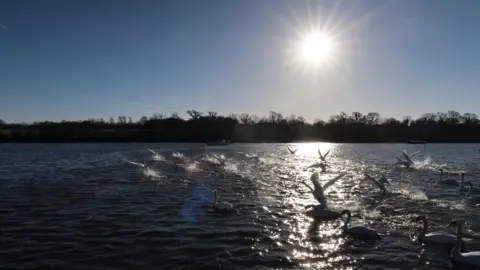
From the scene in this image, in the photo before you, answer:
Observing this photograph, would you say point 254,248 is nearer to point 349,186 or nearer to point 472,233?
point 472,233

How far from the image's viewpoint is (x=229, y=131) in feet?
460

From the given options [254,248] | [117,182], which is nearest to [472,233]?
[254,248]

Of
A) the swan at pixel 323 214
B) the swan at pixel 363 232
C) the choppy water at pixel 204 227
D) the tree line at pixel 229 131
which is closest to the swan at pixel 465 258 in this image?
the choppy water at pixel 204 227

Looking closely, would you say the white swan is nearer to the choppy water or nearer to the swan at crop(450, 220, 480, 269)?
the choppy water

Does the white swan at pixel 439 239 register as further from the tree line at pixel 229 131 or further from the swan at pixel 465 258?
the tree line at pixel 229 131

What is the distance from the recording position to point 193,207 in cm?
1752

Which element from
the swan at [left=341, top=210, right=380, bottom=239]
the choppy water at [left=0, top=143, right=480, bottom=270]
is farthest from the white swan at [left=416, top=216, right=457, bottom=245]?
the swan at [left=341, top=210, right=380, bottom=239]

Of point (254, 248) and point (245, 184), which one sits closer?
point (254, 248)

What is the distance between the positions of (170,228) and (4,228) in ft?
19.1

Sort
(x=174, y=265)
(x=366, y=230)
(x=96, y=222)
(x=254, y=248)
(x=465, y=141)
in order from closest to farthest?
1. (x=174, y=265)
2. (x=254, y=248)
3. (x=366, y=230)
4. (x=96, y=222)
5. (x=465, y=141)

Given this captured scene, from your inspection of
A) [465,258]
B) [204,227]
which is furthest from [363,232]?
[204,227]

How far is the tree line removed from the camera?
125 meters

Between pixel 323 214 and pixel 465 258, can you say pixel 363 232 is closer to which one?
pixel 323 214

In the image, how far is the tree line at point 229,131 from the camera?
12512 centimetres
